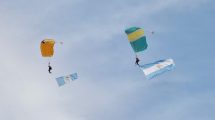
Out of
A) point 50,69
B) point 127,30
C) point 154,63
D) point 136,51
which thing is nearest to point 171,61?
point 154,63

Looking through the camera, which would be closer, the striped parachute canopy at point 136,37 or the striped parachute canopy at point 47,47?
the striped parachute canopy at point 136,37

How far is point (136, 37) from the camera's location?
78.9 metres

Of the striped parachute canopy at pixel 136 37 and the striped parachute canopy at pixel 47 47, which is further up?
the striped parachute canopy at pixel 47 47

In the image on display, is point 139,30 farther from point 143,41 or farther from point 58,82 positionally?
point 58,82

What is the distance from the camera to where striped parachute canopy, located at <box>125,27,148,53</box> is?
77.4 m

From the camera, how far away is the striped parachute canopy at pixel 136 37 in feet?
254

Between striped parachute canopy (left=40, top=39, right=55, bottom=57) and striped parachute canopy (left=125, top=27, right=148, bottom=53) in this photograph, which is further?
striped parachute canopy (left=40, top=39, right=55, bottom=57)

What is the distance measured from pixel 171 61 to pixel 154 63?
3.12 meters

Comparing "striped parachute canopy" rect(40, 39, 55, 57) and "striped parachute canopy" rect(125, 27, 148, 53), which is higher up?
"striped parachute canopy" rect(40, 39, 55, 57)

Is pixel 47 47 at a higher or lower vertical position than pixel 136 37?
higher

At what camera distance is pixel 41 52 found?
272 ft

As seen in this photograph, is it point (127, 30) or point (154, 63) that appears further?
point (127, 30)

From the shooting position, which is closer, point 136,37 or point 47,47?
point 136,37

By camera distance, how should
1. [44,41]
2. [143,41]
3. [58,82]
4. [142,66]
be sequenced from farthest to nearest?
1. [44,41]
2. [143,41]
3. [58,82]
4. [142,66]
